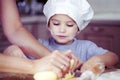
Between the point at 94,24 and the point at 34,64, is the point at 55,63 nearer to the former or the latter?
the point at 34,64

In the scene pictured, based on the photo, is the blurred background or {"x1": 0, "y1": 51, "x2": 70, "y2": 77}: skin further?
the blurred background

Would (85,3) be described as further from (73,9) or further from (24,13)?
(24,13)

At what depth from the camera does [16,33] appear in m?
0.62

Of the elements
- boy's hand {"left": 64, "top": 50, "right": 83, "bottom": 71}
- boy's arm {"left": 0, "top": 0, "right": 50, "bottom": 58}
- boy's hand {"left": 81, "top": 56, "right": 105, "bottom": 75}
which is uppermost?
boy's arm {"left": 0, "top": 0, "right": 50, "bottom": 58}

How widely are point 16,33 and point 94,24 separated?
0.19m

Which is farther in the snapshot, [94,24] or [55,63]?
[94,24]

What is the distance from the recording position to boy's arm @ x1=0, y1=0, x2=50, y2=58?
0.61 m

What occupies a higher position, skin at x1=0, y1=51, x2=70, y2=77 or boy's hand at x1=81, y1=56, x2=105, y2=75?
skin at x1=0, y1=51, x2=70, y2=77

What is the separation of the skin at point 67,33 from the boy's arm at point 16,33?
0.12 feet

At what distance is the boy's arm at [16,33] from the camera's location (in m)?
0.61

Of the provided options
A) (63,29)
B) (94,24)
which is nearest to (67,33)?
(63,29)

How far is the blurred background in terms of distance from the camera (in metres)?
0.66

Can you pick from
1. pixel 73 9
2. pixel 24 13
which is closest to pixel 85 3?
pixel 73 9

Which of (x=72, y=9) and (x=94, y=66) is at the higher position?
(x=72, y=9)
